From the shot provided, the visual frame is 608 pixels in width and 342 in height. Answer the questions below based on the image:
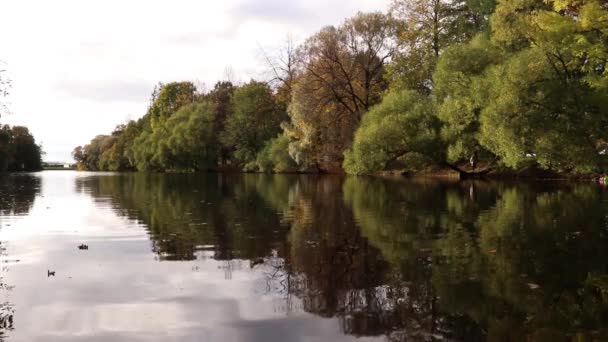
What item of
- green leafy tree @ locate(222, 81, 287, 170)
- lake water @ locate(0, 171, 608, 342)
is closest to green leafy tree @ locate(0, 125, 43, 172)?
green leafy tree @ locate(222, 81, 287, 170)

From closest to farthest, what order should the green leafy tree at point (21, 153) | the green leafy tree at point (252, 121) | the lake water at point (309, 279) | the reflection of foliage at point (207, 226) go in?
1. the lake water at point (309, 279)
2. the reflection of foliage at point (207, 226)
3. the green leafy tree at point (252, 121)
4. the green leafy tree at point (21, 153)

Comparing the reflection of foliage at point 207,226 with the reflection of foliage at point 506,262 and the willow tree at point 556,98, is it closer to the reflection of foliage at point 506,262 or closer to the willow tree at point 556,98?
the reflection of foliage at point 506,262

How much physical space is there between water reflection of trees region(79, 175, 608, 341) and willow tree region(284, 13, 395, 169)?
35.7 meters

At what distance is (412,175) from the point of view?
6053cm

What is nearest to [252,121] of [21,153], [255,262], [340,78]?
[340,78]

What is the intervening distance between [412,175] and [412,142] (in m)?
13.7

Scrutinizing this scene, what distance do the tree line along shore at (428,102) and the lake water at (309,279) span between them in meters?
13.0

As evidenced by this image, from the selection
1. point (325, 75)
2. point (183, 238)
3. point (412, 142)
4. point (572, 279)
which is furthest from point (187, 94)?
point (572, 279)

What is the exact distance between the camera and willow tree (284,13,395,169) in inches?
2222

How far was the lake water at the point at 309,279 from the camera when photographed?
7.09 meters

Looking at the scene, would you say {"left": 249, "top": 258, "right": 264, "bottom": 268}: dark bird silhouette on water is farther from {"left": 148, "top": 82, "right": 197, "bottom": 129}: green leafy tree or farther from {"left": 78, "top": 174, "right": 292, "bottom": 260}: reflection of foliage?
{"left": 148, "top": 82, "right": 197, "bottom": 129}: green leafy tree

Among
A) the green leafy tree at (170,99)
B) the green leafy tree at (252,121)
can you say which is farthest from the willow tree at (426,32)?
the green leafy tree at (170,99)

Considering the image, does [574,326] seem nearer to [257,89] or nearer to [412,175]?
[412,175]

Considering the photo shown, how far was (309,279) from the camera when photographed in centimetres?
973
